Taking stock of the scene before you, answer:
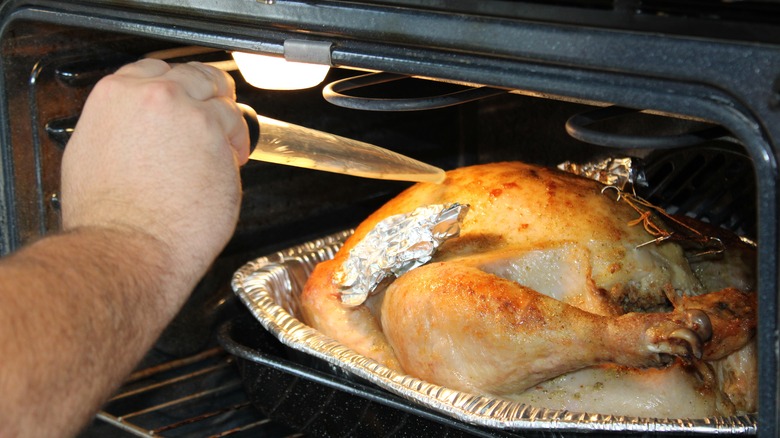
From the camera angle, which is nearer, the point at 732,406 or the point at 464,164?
the point at 732,406

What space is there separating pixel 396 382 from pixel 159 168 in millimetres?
505

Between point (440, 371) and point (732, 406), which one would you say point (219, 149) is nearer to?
point (440, 371)

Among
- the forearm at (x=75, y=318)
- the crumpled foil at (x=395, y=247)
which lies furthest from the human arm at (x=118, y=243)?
the crumpled foil at (x=395, y=247)

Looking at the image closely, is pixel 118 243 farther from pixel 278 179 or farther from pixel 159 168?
pixel 278 179

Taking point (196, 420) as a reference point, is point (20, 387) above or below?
above

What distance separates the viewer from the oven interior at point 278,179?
1.54m

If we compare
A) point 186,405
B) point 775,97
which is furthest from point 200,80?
point 186,405

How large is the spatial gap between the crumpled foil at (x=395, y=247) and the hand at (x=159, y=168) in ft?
1.42

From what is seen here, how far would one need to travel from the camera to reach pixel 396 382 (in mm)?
1388

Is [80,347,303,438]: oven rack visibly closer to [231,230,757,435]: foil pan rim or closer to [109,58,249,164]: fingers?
[231,230,757,435]: foil pan rim

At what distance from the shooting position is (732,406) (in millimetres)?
1310

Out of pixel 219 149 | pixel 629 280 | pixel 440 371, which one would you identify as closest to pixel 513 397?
pixel 440 371

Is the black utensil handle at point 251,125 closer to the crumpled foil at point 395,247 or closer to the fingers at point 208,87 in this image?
the fingers at point 208,87

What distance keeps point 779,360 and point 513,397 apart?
1.94 feet
